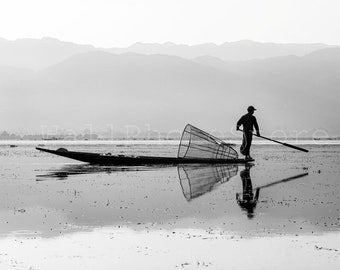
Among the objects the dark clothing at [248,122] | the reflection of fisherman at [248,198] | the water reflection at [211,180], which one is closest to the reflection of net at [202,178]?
the water reflection at [211,180]

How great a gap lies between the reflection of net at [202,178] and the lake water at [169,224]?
0.36 ft

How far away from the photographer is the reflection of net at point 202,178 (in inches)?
822

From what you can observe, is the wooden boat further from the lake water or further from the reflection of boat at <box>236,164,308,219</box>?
the lake water

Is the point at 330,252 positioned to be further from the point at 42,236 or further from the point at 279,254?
the point at 42,236

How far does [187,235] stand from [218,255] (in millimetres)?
1925

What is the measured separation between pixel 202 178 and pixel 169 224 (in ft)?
41.0

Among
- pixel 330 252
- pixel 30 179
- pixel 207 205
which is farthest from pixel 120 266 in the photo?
pixel 30 179

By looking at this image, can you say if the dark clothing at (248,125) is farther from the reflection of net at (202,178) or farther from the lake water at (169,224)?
the lake water at (169,224)

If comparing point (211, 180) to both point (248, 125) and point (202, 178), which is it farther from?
point (248, 125)

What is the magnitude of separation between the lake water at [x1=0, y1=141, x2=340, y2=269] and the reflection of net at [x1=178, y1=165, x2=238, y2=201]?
0.11 meters

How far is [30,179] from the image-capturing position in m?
26.1

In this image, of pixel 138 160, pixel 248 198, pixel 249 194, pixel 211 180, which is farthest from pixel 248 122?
pixel 248 198

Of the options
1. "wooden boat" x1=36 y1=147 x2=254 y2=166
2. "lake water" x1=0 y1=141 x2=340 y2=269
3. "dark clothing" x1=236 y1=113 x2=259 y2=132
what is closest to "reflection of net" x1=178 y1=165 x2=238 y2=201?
"lake water" x1=0 y1=141 x2=340 y2=269

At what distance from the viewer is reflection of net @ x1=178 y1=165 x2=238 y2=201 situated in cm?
2088
